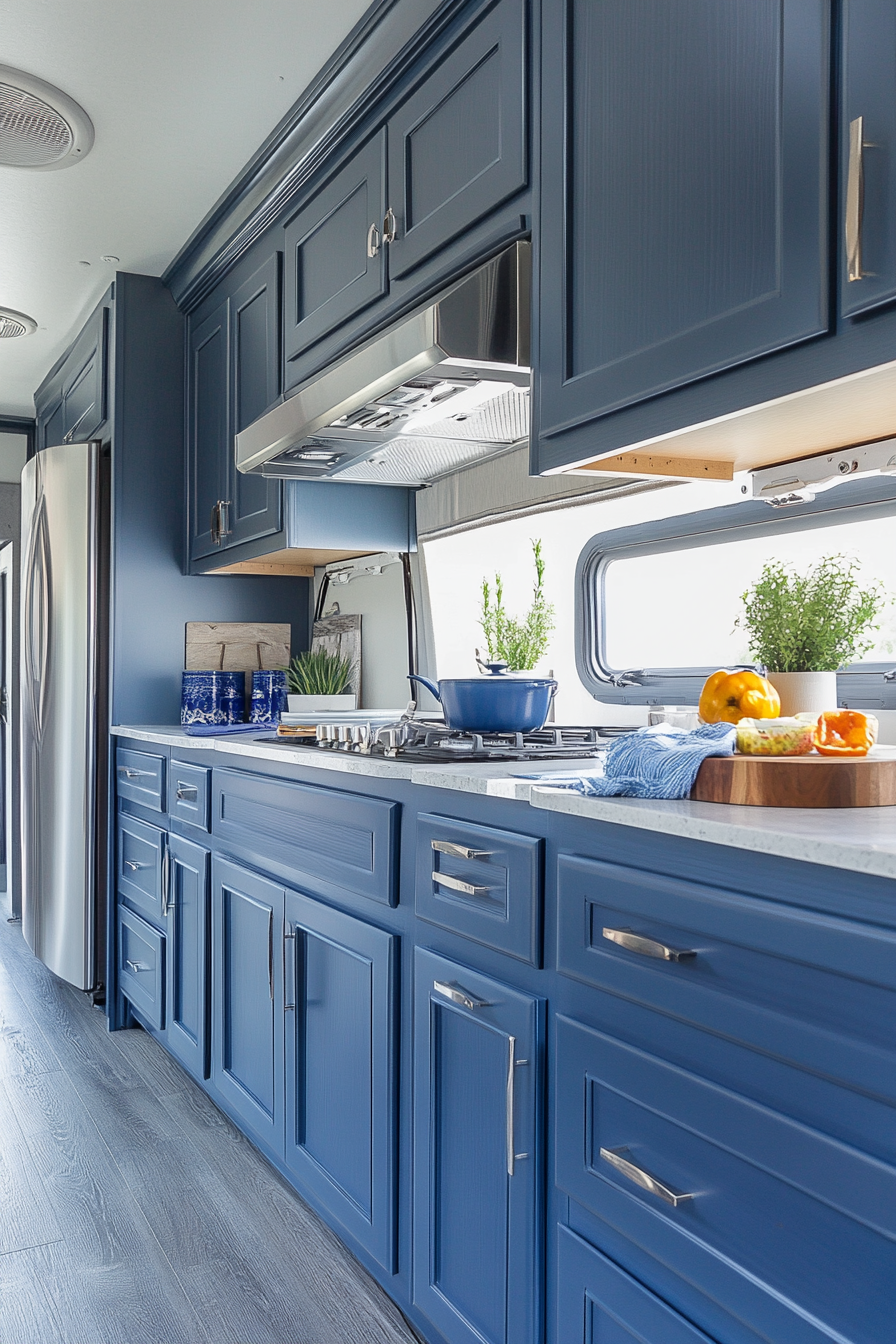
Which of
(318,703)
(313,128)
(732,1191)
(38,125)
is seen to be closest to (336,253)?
(313,128)

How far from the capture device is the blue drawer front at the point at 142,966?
3.08m

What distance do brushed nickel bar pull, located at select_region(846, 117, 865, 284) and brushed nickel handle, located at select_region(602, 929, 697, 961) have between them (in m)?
0.74

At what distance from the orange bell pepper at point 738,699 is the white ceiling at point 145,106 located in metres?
1.69

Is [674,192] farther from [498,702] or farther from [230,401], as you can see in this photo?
[230,401]

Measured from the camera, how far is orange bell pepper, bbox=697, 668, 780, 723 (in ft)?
4.84

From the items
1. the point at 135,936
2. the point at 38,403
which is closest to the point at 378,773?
the point at 135,936

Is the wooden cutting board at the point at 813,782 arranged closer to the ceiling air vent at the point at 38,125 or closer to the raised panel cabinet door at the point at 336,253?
the raised panel cabinet door at the point at 336,253

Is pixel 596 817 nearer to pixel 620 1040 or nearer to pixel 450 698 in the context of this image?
pixel 620 1040

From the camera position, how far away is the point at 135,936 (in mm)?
3375

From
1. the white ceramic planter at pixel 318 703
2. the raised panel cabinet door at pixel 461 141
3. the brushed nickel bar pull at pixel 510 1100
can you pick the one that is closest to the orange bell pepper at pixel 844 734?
the brushed nickel bar pull at pixel 510 1100

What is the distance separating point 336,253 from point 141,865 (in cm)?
186

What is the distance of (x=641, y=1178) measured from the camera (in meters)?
1.19

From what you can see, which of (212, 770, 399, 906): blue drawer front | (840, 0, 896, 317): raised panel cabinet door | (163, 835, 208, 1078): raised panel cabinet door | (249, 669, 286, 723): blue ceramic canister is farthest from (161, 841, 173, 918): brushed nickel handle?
(840, 0, 896, 317): raised panel cabinet door

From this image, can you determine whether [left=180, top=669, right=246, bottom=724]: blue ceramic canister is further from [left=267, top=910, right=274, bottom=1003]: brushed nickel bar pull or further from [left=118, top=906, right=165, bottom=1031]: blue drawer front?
[left=267, top=910, right=274, bottom=1003]: brushed nickel bar pull
